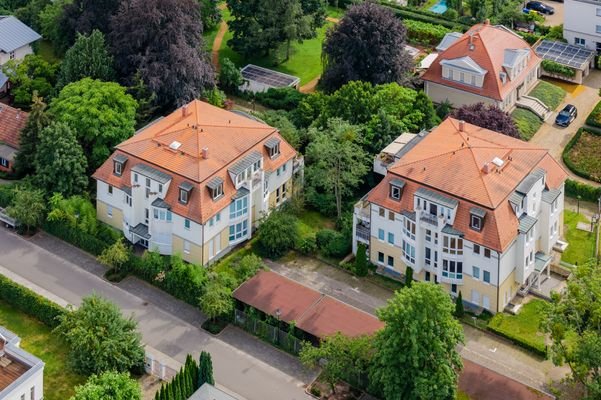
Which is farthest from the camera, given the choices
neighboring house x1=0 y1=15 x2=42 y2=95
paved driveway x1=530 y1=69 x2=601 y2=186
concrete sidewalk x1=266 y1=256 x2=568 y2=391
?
neighboring house x1=0 y1=15 x2=42 y2=95

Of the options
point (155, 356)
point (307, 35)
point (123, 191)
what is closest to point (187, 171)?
point (123, 191)

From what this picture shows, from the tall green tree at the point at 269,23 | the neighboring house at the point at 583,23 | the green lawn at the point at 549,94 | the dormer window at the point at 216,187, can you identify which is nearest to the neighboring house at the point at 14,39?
the tall green tree at the point at 269,23

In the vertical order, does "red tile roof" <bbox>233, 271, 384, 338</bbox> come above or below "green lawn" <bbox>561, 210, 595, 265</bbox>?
below

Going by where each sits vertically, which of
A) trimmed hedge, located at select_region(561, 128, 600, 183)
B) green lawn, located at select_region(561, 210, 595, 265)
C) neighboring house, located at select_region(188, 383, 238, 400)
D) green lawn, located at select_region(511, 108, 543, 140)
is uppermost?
green lawn, located at select_region(511, 108, 543, 140)

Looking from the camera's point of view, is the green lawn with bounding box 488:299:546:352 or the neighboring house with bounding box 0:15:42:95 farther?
the neighboring house with bounding box 0:15:42:95

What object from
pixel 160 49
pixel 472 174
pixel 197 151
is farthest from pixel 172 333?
pixel 160 49

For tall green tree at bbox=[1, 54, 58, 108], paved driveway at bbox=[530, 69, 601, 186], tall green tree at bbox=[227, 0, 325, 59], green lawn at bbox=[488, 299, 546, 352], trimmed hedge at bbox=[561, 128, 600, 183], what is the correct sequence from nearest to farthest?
green lawn at bbox=[488, 299, 546, 352]
trimmed hedge at bbox=[561, 128, 600, 183]
paved driveway at bbox=[530, 69, 601, 186]
tall green tree at bbox=[1, 54, 58, 108]
tall green tree at bbox=[227, 0, 325, 59]

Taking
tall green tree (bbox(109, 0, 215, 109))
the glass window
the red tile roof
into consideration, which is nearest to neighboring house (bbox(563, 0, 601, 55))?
tall green tree (bbox(109, 0, 215, 109))

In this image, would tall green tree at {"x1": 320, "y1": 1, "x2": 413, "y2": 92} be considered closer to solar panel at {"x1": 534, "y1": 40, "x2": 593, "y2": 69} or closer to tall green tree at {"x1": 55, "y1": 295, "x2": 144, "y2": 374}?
solar panel at {"x1": 534, "y1": 40, "x2": 593, "y2": 69}
